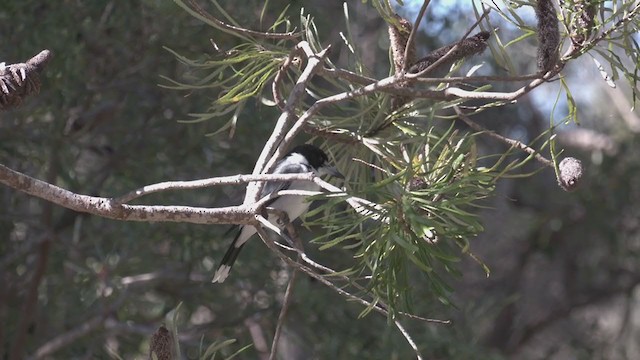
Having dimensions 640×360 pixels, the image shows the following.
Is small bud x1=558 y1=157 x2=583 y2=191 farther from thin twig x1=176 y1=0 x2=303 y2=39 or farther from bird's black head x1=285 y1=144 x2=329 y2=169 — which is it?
bird's black head x1=285 y1=144 x2=329 y2=169

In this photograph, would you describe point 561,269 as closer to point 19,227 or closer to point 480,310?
point 480,310

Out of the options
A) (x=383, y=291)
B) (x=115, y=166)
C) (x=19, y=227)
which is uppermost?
(x=383, y=291)

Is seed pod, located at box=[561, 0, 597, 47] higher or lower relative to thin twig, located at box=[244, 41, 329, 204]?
higher

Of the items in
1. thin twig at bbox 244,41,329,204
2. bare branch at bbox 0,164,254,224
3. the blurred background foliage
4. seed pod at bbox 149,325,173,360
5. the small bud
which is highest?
the small bud

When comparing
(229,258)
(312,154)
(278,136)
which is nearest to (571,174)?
(278,136)

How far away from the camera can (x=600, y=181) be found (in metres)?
5.20

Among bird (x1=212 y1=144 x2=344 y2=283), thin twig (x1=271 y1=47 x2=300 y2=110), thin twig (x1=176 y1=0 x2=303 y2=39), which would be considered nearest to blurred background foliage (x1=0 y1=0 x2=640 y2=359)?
bird (x1=212 y1=144 x2=344 y2=283)

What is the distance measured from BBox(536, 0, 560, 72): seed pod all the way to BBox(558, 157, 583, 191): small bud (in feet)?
0.46

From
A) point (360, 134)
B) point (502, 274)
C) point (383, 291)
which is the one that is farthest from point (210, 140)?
point (502, 274)

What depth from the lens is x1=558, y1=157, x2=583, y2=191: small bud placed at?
1400 mm

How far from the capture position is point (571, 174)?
4.61 feet

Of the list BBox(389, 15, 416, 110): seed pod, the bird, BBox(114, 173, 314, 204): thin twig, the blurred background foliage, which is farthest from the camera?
the blurred background foliage

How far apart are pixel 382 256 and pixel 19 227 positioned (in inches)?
111

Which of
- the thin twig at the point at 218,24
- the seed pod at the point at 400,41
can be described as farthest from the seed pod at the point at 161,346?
the seed pod at the point at 400,41
